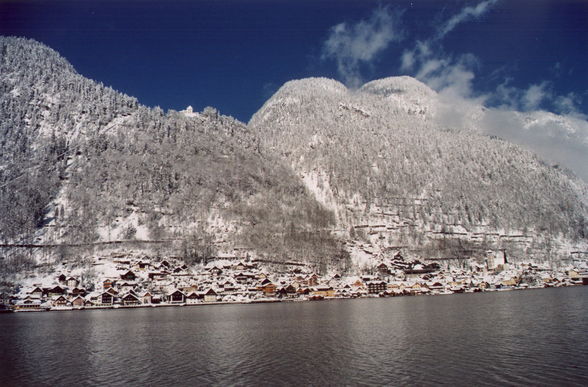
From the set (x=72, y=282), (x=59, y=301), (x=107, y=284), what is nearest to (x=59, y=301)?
(x=59, y=301)

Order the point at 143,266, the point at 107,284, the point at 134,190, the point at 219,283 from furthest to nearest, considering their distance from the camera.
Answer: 1. the point at 134,190
2. the point at 143,266
3. the point at 219,283
4. the point at 107,284

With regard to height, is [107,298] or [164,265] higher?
[164,265]

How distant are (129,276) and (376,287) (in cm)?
6984

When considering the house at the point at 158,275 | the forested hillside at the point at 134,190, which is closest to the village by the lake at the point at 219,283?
the house at the point at 158,275

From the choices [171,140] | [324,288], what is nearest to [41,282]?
[324,288]

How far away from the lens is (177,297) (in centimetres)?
11300

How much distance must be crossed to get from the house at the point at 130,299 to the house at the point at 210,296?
16.6 m

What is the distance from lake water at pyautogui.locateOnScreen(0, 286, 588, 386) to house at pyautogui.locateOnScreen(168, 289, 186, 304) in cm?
5661

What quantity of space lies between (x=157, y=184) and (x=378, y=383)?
154 metres

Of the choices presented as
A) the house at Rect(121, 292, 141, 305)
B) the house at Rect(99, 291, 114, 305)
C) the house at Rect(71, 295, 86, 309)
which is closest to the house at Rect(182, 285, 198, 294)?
the house at Rect(121, 292, 141, 305)

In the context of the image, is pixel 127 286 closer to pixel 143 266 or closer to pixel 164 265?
pixel 143 266

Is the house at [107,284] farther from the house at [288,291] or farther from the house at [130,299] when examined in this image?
the house at [288,291]

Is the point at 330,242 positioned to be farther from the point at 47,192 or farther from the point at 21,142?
the point at 21,142

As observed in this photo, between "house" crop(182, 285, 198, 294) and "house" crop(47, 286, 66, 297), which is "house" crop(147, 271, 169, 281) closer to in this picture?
"house" crop(182, 285, 198, 294)
